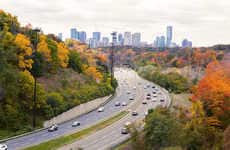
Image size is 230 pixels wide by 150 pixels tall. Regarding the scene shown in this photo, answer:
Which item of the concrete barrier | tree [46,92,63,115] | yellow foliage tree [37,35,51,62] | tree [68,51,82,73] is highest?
yellow foliage tree [37,35,51,62]

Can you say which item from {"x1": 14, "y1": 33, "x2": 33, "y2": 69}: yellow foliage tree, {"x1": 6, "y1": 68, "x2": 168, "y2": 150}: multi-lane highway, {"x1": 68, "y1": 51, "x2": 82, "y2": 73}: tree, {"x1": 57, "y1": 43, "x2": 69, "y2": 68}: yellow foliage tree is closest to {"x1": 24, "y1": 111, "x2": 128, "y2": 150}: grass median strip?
{"x1": 6, "y1": 68, "x2": 168, "y2": 150}: multi-lane highway

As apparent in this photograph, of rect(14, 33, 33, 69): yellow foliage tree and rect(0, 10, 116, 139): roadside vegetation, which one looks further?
rect(14, 33, 33, 69): yellow foliage tree

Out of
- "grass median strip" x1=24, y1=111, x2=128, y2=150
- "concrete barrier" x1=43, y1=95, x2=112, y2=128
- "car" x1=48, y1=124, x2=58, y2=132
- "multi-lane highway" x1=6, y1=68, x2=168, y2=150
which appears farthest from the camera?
"concrete barrier" x1=43, y1=95, x2=112, y2=128

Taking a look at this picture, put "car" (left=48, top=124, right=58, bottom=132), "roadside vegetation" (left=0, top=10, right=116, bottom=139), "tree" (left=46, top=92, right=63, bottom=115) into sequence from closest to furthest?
"roadside vegetation" (left=0, top=10, right=116, bottom=139) → "car" (left=48, top=124, right=58, bottom=132) → "tree" (left=46, top=92, right=63, bottom=115)

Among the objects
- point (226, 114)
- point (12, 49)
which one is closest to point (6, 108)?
point (12, 49)

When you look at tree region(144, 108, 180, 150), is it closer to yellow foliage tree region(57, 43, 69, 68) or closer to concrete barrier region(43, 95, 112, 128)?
concrete barrier region(43, 95, 112, 128)

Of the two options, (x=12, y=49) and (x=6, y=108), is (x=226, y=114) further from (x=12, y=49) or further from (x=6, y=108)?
(x=12, y=49)

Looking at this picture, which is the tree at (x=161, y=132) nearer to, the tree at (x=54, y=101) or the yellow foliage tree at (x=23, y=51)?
the tree at (x=54, y=101)

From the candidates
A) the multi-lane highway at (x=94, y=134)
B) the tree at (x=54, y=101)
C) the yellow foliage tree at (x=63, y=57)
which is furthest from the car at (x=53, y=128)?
the yellow foliage tree at (x=63, y=57)


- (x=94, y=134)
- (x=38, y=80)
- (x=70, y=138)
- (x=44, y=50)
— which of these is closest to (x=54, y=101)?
(x=38, y=80)
